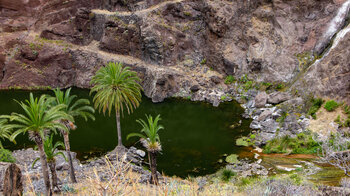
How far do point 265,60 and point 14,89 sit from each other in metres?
44.0

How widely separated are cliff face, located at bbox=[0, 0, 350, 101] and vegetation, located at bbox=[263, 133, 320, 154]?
1030cm

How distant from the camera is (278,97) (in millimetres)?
36688

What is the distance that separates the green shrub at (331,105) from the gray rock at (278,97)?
5668mm

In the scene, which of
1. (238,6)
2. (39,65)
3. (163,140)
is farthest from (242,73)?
(39,65)

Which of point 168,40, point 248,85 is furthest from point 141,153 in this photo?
point 168,40

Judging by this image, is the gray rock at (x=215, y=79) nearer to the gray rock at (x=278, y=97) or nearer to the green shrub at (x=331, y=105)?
the gray rock at (x=278, y=97)

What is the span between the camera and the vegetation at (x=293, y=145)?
26.2 metres

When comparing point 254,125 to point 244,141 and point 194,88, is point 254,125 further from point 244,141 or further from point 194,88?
point 194,88

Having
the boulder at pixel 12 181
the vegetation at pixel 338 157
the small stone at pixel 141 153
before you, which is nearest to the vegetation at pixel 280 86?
the vegetation at pixel 338 157

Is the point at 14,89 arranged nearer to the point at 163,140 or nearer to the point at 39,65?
the point at 39,65

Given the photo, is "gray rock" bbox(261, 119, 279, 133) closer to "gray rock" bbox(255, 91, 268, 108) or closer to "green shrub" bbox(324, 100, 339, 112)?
"gray rock" bbox(255, 91, 268, 108)

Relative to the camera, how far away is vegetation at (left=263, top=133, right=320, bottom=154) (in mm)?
26239

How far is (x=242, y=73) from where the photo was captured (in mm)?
44875

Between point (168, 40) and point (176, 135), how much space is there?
19.8 meters
